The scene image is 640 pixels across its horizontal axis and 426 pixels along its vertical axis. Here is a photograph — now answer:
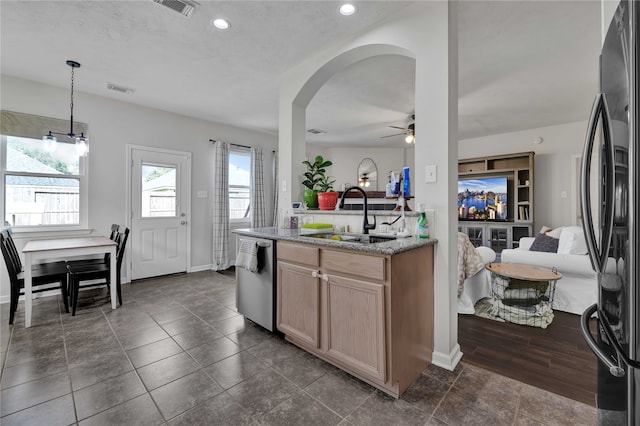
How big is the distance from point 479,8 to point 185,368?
3526mm

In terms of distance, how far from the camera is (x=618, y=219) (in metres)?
0.86

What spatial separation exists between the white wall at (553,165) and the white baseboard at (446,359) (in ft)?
16.3

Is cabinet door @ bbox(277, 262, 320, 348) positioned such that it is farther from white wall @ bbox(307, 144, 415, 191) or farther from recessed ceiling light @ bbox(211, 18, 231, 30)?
white wall @ bbox(307, 144, 415, 191)

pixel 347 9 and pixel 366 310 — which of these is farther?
pixel 347 9

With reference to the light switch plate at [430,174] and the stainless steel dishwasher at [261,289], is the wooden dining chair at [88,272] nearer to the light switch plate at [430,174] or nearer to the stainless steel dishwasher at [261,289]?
the stainless steel dishwasher at [261,289]

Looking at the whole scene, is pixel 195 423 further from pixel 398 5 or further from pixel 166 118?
pixel 166 118

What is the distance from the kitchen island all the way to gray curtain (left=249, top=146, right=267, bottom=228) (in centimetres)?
354

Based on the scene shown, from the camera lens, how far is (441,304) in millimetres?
2031

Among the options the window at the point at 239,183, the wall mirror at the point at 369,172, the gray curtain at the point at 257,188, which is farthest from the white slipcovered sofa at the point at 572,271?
the window at the point at 239,183

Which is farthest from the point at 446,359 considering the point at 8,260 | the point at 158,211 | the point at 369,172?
the point at 369,172

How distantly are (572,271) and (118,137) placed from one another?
5932 millimetres

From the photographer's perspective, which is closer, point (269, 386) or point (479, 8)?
point (269, 386)

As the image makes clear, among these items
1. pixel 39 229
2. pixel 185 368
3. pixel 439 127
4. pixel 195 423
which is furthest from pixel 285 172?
pixel 39 229

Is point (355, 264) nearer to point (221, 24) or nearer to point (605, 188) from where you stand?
point (605, 188)
